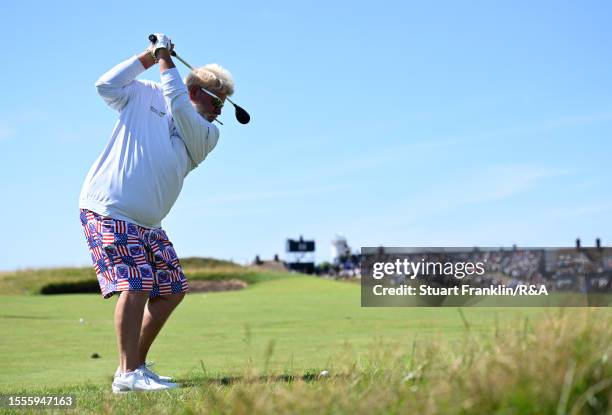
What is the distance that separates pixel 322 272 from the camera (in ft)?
176

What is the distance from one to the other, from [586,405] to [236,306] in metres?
16.8

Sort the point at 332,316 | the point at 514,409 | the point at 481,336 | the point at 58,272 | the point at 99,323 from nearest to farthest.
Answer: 1. the point at 514,409
2. the point at 481,336
3. the point at 99,323
4. the point at 332,316
5. the point at 58,272

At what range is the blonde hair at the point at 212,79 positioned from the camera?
6.01 meters

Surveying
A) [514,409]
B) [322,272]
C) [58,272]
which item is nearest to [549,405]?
[514,409]

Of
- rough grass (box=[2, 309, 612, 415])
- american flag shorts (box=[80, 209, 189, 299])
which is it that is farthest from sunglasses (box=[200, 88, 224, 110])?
rough grass (box=[2, 309, 612, 415])

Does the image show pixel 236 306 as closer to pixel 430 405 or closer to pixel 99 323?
pixel 99 323

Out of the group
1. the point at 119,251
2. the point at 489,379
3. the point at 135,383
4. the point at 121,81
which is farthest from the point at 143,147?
the point at 489,379

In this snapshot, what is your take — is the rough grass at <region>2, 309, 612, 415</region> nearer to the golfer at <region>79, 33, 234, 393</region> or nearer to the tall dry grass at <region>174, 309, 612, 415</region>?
the tall dry grass at <region>174, 309, 612, 415</region>

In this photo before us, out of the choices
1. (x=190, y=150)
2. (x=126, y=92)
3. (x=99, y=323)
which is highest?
(x=126, y=92)

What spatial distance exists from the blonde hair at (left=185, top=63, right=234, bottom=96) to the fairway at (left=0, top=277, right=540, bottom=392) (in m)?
1.87

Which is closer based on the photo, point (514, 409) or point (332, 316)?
point (514, 409)

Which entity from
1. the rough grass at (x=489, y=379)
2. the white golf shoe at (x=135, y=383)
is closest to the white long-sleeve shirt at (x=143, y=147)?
the white golf shoe at (x=135, y=383)

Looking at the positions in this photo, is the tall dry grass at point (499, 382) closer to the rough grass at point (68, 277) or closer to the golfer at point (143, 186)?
the golfer at point (143, 186)

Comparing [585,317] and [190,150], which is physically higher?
[190,150]
